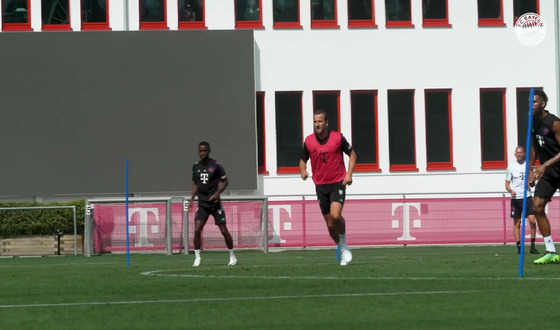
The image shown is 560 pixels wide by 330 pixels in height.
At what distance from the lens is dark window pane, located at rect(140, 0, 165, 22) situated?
1522 inches

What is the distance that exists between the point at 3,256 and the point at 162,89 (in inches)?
335

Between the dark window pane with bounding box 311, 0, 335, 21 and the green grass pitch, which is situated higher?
the dark window pane with bounding box 311, 0, 335, 21

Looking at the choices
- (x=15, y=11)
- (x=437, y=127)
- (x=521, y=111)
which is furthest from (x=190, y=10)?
(x=521, y=111)

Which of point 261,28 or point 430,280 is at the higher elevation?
point 261,28

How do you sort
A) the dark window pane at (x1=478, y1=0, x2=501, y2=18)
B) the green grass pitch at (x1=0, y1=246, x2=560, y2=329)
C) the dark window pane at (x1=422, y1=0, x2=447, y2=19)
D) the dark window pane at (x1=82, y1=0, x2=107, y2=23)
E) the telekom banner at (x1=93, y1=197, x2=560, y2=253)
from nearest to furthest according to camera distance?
1. the green grass pitch at (x1=0, y1=246, x2=560, y2=329)
2. the telekom banner at (x1=93, y1=197, x2=560, y2=253)
3. the dark window pane at (x1=82, y1=0, x2=107, y2=23)
4. the dark window pane at (x1=422, y1=0, x2=447, y2=19)
5. the dark window pane at (x1=478, y1=0, x2=501, y2=18)

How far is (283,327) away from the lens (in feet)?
32.6

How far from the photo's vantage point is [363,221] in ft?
105

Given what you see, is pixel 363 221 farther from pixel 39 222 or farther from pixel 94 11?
pixel 94 11

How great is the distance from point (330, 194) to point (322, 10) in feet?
68.9

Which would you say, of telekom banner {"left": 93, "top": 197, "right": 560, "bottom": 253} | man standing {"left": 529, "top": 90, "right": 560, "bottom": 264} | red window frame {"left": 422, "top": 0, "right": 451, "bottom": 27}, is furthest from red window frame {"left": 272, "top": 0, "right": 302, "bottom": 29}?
man standing {"left": 529, "top": 90, "right": 560, "bottom": 264}

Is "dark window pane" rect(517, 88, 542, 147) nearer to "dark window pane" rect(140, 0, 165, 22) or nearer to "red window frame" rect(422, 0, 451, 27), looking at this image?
"red window frame" rect(422, 0, 451, 27)

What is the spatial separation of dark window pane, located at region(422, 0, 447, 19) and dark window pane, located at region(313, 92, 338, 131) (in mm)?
3679

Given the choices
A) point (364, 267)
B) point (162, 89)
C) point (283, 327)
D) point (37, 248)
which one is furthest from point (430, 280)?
point (162, 89)

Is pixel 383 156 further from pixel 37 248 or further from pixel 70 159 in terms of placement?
pixel 37 248
